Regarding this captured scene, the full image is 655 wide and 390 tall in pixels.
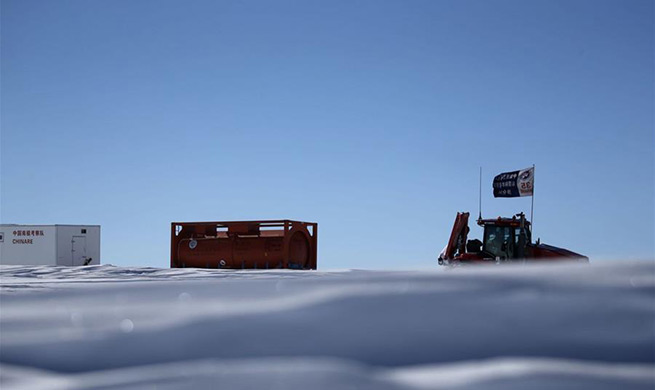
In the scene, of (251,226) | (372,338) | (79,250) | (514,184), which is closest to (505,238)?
(514,184)

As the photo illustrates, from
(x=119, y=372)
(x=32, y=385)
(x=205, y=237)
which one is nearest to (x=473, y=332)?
(x=119, y=372)

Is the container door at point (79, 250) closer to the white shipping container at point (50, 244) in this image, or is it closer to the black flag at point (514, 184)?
the white shipping container at point (50, 244)

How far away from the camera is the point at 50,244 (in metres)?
18.7

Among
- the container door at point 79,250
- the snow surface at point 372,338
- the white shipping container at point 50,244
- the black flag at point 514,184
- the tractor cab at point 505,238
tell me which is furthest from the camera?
the container door at point 79,250

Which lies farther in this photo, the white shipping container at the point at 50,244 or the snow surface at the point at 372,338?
the white shipping container at the point at 50,244

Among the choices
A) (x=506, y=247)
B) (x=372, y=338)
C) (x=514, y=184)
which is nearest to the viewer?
(x=372, y=338)

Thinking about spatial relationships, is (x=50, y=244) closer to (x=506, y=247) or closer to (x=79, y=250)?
(x=79, y=250)

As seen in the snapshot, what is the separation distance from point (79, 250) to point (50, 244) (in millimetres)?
919

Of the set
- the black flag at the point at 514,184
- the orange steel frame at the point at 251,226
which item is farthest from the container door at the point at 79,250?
the black flag at the point at 514,184

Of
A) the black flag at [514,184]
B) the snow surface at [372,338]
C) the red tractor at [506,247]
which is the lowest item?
the red tractor at [506,247]

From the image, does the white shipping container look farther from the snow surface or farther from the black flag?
the snow surface

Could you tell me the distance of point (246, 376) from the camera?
886 millimetres

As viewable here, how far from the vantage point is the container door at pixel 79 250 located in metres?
19.1

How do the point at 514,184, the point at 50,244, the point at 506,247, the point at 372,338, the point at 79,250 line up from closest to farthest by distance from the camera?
the point at 372,338
the point at 506,247
the point at 514,184
the point at 50,244
the point at 79,250
